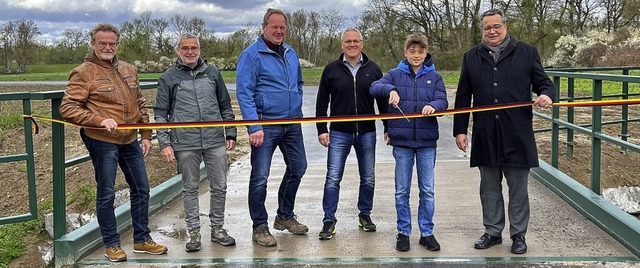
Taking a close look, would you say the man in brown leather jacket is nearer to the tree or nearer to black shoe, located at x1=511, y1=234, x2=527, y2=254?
black shoe, located at x1=511, y1=234, x2=527, y2=254

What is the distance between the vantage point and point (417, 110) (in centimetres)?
444

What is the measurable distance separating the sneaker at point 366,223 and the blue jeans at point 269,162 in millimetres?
626

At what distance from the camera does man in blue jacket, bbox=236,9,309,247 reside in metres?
4.54

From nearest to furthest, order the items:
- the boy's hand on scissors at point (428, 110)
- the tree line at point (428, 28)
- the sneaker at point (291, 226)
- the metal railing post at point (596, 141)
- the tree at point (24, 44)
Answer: the boy's hand on scissors at point (428, 110)
the sneaker at point (291, 226)
the metal railing post at point (596, 141)
the tree line at point (428, 28)
the tree at point (24, 44)

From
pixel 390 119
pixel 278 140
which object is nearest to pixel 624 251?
pixel 390 119

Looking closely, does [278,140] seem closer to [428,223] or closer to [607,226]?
[428,223]

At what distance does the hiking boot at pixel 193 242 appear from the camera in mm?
4565

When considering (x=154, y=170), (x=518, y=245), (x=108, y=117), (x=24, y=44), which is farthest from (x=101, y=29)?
(x=24, y=44)

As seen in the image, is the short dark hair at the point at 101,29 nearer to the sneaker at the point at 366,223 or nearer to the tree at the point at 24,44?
the sneaker at the point at 366,223

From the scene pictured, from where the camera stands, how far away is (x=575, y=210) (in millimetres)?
5496

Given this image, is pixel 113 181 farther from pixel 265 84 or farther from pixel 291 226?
pixel 291 226

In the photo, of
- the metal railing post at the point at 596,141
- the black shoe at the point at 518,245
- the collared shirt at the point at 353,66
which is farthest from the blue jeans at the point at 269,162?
the metal railing post at the point at 596,141

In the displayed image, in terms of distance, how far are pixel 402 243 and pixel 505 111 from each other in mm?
1227

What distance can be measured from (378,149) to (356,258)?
5055 mm
